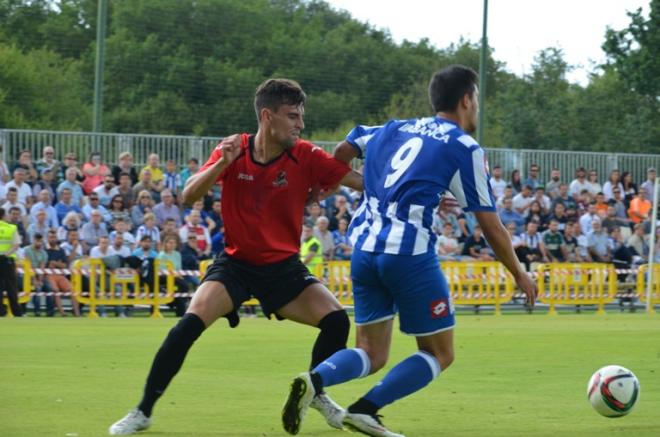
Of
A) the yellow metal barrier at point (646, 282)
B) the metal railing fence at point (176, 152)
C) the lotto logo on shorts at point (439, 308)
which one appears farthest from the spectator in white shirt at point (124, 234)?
the lotto logo on shorts at point (439, 308)

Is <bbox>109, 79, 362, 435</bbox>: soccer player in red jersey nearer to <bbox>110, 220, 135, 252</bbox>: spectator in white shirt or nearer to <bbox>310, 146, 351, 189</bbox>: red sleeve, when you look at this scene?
Answer: <bbox>310, 146, 351, 189</bbox>: red sleeve

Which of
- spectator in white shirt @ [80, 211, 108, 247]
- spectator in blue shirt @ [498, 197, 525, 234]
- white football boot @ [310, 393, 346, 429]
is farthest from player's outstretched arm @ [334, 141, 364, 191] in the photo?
spectator in blue shirt @ [498, 197, 525, 234]

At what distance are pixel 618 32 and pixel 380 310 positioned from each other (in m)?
43.2

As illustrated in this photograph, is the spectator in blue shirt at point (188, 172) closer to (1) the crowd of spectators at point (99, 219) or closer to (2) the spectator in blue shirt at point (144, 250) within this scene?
(1) the crowd of spectators at point (99, 219)

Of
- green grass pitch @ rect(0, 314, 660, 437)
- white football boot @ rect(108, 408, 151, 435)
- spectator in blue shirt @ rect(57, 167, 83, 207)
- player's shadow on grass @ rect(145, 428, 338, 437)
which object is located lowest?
green grass pitch @ rect(0, 314, 660, 437)

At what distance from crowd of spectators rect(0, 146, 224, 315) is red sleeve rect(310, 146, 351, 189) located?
1550 centimetres

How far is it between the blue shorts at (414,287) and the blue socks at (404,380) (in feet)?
0.57

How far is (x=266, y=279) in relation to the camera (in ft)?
26.7

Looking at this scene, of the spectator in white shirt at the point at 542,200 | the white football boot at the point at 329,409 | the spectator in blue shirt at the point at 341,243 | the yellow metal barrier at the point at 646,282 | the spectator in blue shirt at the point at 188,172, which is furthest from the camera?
the spectator in white shirt at the point at 542,200

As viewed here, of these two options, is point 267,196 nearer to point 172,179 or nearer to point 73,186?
point 73,186

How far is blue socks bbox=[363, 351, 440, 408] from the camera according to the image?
7.23 meters

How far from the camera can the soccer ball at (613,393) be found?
325 inches

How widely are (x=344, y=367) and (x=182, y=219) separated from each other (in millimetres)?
18784

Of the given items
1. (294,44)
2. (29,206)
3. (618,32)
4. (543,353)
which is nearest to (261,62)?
(294,44)
